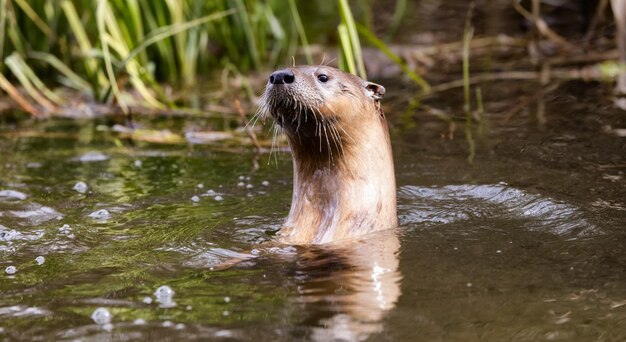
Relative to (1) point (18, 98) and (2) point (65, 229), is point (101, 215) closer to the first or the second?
(2) point (65, 229)

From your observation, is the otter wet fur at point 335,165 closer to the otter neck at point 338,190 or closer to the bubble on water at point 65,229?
the otter neck at point 338,190

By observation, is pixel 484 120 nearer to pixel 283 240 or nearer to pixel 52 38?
pixel 283 240

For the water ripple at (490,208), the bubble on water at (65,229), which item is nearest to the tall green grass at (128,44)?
the bubble on water at (65,229)

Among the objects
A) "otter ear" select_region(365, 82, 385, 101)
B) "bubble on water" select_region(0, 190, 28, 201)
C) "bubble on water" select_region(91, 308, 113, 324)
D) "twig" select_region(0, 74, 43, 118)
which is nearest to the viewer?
"bubble on water" select_region(91, 308, 113, 324)

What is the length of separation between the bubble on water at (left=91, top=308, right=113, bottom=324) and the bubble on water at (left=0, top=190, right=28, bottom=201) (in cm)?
155

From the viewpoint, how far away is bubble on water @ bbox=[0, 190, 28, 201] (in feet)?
13.1

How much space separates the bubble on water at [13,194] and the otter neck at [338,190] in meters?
1.26

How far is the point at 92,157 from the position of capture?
189 inches

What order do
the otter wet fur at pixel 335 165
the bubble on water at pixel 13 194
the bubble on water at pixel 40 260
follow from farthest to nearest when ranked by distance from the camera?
the bubble on water at pixel 13 194, the otter wet fur at pixel 335 165, the bubble on water at pixel 40 260

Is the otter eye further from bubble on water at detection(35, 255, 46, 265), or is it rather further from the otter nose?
bubble on water at detection(35, 255, 46, 265)

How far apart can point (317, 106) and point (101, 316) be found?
3.35ft

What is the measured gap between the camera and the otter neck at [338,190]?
325cm

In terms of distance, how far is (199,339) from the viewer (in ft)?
7.70

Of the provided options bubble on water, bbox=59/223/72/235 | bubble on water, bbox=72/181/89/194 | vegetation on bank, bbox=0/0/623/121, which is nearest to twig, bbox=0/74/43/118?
vegetation on bank, bbox=0/0/623/121
